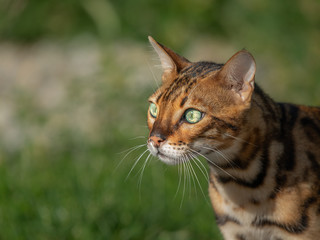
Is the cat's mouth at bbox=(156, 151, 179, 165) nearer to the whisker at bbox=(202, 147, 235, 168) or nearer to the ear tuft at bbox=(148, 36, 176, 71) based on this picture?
the whisker at bbox=(202, 147, 235, 168)

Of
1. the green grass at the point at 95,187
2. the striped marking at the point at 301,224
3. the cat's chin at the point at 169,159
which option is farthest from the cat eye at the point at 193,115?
the green grass at the point at 95,187

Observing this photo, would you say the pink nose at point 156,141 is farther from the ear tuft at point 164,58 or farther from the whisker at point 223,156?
the ear tuft at point 164,58

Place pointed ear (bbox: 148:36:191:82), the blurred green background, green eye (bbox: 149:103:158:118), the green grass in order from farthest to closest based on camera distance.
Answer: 1. the blurred green background
2. the green grass
3. pointed ear (bbox: 148:36:191:82)
4. green eye (bbox: 149:103:158:118)

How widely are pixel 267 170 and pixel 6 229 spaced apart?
78.0 inches

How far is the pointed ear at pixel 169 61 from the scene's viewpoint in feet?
9.81

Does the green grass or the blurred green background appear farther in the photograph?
the blurred green background

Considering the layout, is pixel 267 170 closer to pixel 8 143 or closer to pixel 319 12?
pixel 8 143

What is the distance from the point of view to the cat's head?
2.66 m

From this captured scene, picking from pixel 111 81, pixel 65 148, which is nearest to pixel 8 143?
pixel 65 148

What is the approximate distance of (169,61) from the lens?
10.00ft

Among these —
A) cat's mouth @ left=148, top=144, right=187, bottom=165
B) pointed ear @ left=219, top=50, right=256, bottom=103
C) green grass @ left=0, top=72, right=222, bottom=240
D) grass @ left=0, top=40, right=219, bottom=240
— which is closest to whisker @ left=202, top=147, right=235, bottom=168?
cat's mouth @ left=148, top=144, right=187, bottom=165

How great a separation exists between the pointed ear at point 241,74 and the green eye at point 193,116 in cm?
21

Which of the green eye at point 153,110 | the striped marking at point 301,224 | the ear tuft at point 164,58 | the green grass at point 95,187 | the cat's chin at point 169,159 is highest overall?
the ear tuft at point 164,58

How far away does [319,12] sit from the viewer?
6.34 metres
